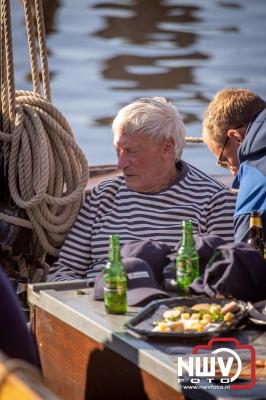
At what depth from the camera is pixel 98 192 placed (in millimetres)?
3375

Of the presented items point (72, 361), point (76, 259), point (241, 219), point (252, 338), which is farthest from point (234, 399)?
point (76, 259)

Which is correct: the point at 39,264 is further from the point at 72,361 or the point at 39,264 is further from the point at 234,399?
the point at 234,399

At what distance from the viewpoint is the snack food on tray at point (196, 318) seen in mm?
2221

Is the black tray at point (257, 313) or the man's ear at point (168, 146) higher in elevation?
the man's ear at point (168, 146)

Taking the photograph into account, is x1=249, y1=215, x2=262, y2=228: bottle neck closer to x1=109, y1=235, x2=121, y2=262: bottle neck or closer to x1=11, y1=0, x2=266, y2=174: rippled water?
x1=109, y1=235, x2=121, y2=262: bottle neck

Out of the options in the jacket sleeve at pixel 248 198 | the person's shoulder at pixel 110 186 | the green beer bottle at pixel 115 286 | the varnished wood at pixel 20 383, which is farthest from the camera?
the person's shoulder at pixel 110 186

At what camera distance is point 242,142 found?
Answer: 3.23 meters

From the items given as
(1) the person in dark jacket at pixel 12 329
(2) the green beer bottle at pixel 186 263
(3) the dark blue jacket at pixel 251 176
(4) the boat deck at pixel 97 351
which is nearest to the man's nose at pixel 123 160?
(3) the dark blue jacket at pixel 251 176

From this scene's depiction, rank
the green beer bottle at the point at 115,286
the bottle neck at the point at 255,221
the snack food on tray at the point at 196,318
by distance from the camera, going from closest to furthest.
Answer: the snack food on tray at the point at 196,318
the green beer bottle at the point at 115,286
the bottle neck at the point at 255,221

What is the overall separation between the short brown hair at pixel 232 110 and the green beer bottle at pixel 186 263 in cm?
87

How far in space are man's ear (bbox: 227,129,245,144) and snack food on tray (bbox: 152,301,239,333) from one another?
111cm

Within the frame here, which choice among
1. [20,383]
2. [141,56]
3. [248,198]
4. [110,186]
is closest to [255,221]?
[248,198]

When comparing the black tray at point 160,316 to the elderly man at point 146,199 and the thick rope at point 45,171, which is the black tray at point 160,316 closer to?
the elderly man at point 146,199

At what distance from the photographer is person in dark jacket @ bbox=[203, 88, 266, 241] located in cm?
303
